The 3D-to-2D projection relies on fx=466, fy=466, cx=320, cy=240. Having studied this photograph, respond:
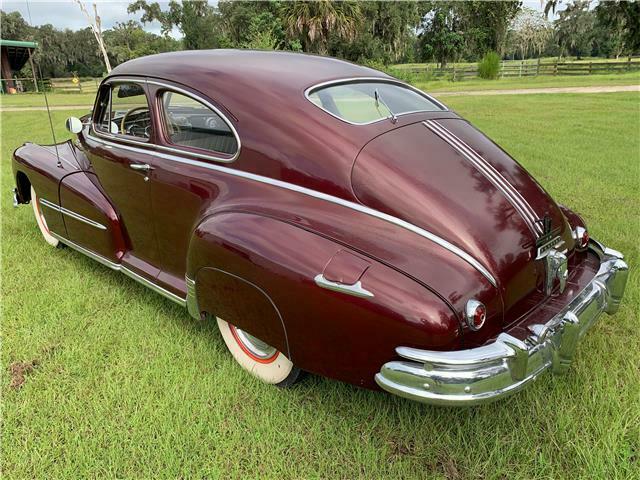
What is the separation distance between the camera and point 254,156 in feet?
7.63

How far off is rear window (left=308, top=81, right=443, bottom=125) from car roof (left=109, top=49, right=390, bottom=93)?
8 centimetres

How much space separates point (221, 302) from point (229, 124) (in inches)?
36.2

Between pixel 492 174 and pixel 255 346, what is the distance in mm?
1534

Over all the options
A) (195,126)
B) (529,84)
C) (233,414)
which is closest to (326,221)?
(233,414)

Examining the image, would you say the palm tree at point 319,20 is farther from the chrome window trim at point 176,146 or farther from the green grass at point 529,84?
the chrome window trim at point 176,146

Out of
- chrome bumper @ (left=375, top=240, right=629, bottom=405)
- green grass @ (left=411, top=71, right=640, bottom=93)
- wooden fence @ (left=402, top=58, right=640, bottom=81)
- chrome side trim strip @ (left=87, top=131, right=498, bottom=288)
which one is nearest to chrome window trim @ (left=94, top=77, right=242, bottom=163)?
chrome side trim strip @ (left=87, top=131, right=498, bottom=288)

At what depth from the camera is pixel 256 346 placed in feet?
8.26

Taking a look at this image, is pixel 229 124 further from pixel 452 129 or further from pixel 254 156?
pixel 452 129

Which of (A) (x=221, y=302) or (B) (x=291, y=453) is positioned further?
(A) (x=221, y=302)

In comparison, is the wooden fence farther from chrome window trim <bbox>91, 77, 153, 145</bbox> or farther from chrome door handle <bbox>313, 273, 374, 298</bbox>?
chrome door handle <bbox>313, 273, 374, 298</bbox>

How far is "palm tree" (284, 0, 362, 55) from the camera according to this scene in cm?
2680

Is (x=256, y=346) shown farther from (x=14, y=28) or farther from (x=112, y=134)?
(x=14, y=28)

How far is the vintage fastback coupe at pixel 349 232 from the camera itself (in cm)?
179

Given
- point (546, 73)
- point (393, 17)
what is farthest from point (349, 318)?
point (393, 17)
